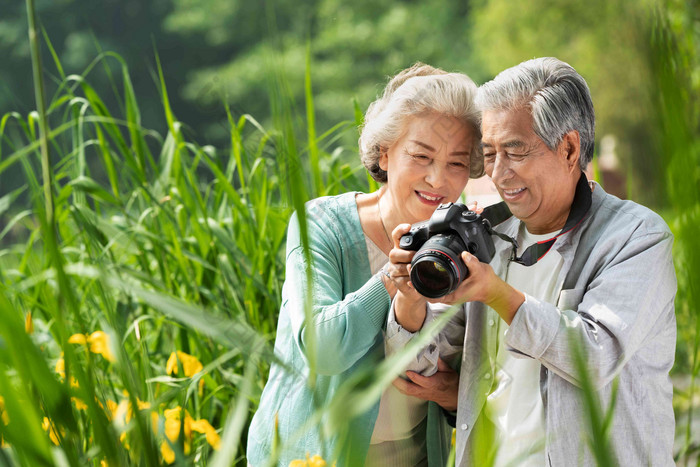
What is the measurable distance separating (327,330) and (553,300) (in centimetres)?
37

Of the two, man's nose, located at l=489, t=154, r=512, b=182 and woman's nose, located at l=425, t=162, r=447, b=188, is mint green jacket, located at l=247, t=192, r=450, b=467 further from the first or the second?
man's nose, located at l=489, t=154, r=512, b=182

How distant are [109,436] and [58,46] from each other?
1796 cm

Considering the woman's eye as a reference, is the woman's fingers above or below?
below

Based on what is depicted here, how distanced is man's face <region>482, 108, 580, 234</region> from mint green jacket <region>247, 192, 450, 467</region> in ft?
0.90

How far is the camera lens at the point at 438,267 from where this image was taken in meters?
1.06

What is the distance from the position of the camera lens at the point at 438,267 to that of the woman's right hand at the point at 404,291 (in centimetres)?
6

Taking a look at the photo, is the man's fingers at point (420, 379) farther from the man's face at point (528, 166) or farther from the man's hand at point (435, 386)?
the man's face at point (528, 166)

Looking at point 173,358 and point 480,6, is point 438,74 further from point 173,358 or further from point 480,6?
point 480,6

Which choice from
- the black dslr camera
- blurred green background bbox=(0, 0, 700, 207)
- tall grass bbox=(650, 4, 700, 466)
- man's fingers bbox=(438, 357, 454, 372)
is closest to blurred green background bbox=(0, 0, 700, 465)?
tall grass bbox=(650, 4, 700, 466)

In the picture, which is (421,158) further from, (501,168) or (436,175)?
(501,168)

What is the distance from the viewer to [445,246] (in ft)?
3.57

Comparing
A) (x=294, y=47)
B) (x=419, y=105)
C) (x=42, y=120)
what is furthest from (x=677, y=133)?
(x=294, y=47)

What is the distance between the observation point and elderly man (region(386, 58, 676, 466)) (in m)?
1.05

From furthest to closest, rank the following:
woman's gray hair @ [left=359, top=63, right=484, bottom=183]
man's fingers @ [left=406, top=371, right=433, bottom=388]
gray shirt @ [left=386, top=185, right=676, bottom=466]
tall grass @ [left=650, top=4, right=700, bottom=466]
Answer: woman's gray hair @ [left=359, top=63, right=484, bottom=183], man's fingers @ [left=406, top=371, right=433, bottom=388], gray shirt @ [left=386, top=185, right=676, bottom=466], tall grass @ [left=650, top=4, right=700, bottom=466]
